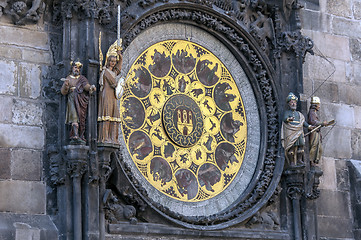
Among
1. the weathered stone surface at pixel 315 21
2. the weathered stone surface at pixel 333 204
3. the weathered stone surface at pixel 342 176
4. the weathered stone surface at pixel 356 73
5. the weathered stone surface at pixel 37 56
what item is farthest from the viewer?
the weathered stone surface at pixel 356 73

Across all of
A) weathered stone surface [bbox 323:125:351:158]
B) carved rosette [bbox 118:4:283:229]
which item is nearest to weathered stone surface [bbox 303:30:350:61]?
weathered stone surface [bbox 323:125:351:158]

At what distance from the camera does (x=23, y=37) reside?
10.9 m

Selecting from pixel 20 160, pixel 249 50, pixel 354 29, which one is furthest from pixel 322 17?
pixel 20 160

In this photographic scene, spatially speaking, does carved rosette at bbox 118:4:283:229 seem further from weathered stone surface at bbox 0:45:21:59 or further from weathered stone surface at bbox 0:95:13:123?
weathered stone surface at bbox 0:95:13:123

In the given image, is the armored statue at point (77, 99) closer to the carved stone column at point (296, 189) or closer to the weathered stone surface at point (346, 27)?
the carved stone column at point (296, 189)

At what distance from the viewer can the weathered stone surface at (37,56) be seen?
10.9 meters

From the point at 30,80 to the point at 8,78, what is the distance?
0.25 m

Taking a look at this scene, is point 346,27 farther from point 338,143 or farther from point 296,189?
point 296,189

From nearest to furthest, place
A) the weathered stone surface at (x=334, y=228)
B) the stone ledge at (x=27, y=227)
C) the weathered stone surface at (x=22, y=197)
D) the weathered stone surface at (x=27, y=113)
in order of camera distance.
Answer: the stone ledge at (x=27, y=227) < the weathered stone surface at (x=22, y=197) < the weathered stone surface at (x=27, y=113) < the weathered stone surface at (x=334, y=228)

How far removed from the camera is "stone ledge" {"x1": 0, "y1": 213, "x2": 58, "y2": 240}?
33.4 feet

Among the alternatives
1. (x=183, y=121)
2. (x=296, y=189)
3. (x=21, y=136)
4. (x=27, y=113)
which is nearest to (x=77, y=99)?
(x=27, y=113)

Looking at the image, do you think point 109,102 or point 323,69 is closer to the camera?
point 109,102

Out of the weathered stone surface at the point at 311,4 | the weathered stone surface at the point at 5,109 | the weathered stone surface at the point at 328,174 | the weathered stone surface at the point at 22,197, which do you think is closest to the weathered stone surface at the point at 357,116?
the weathered stone surface at the point at 328,174

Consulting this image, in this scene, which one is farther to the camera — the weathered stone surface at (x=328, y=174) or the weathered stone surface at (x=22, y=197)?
the weathered stone surface at (x=328, y=174)
